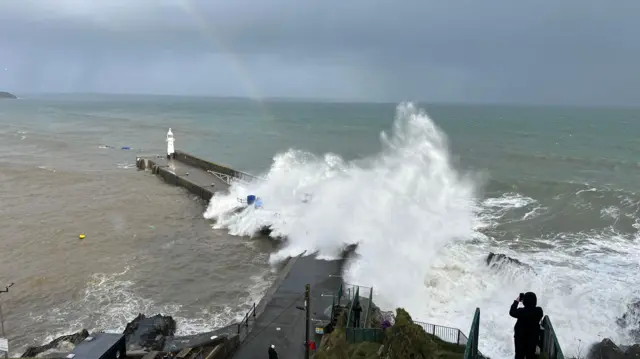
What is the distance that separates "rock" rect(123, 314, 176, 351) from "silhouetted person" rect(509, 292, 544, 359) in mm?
10295

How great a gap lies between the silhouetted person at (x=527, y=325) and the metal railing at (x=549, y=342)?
331 mm

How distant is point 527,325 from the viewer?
6289 mm

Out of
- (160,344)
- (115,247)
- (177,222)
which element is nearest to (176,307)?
(160,344)

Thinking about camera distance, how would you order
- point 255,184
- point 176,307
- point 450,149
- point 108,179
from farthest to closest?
1. point 450,149
2. point 108,179
3. point 255,184
4. point 176,307

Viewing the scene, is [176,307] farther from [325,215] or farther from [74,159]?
[74,159]

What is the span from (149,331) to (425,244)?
12246mm

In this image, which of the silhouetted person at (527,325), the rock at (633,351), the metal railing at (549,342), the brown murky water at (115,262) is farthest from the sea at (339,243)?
the silhouetted person at (527,325)

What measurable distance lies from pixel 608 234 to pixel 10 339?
2852 centimetres

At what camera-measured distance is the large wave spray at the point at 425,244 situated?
15.9 meters

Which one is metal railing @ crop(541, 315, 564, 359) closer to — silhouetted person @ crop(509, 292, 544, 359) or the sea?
silhouetted person @ crop(509, 292, 544, 359)

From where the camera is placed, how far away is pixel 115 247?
23156 millimetres

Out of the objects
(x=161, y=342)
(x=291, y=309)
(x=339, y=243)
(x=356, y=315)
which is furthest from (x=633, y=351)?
(x=161, y=342)

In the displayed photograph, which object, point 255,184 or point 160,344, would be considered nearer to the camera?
point 160,344

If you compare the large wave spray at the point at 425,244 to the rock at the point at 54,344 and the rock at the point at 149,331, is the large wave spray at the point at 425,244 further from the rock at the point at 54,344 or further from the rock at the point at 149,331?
the rock at the point at 54,344
